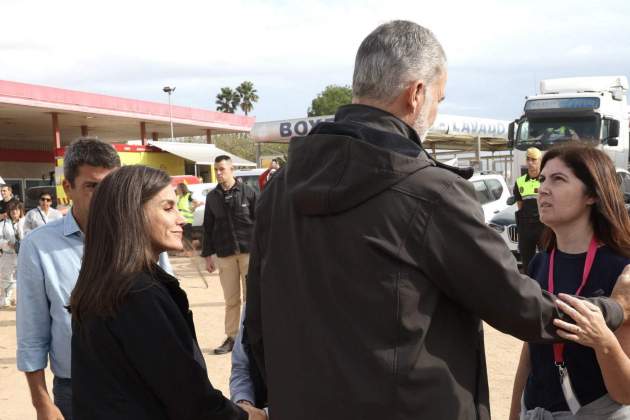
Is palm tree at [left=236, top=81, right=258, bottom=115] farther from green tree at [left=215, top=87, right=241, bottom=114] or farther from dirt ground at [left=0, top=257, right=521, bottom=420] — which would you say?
dirt ground at [left=0, top=257, right=521, bottom=420]

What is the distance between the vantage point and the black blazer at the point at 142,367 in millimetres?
1991

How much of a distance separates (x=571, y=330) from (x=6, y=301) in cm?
1052

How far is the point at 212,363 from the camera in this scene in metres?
6.83

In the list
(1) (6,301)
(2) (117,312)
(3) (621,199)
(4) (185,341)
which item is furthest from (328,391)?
(1) (6,301)

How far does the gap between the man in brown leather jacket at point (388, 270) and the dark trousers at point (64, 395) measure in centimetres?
151

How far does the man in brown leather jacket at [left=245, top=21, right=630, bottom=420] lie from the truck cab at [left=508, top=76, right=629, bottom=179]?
1431 centimetres

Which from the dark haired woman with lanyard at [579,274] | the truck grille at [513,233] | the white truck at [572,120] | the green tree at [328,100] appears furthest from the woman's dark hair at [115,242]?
the green tree at [328,100]

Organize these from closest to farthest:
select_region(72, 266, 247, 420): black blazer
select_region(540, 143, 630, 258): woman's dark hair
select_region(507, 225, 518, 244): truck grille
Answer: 1. select_region(72, 266, 247, 420): black blazer
2. select_region(540, 143, 630, 258): woman's dark hair
3. select_region(507, 225, 518, 244): truck grille

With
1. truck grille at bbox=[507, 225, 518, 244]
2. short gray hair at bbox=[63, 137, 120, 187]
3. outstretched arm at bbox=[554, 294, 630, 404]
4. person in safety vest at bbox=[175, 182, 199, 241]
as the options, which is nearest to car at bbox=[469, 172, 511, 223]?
truck grille at bbox=[507, 225, 518, 244]

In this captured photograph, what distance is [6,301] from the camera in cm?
1077

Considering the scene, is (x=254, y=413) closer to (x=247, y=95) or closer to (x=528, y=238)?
(x=528, y=238)

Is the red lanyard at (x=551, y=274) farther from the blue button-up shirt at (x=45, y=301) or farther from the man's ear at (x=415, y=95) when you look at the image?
the blue button-up shirt at (x=45, y=301)

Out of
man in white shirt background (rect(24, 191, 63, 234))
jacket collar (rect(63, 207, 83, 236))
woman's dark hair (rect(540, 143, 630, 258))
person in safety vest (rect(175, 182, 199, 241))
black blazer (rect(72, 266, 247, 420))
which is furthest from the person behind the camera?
person in safety vest (rect(175, 182, 199, 241))

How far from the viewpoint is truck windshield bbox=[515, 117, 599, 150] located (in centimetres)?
1558
